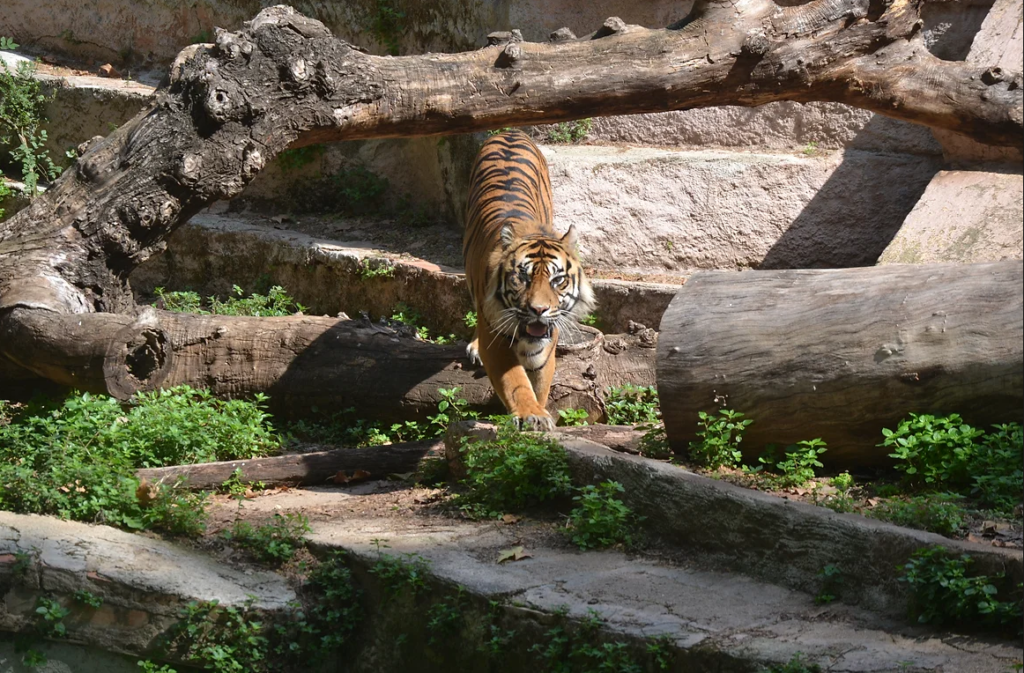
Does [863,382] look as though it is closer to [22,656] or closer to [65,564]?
[65,564]

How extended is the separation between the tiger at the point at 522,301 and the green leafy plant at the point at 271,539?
4.13 feet

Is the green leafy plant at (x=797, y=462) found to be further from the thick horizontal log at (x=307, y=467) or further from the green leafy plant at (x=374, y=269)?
the green leafy plant at (x=374, y=269)

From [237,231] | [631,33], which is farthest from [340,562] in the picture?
[237,231]

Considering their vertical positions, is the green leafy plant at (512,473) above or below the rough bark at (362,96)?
below

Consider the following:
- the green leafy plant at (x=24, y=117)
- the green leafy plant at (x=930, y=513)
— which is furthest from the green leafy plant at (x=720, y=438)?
the green leafy plant at (x=24, y=117)

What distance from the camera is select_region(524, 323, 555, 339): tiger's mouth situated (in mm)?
5672

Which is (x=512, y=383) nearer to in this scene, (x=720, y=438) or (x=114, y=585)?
(x=720, y=438)

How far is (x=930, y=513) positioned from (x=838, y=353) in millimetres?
913

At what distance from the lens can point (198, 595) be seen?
14.0 feet

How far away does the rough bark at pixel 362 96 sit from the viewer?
5715 millimetres

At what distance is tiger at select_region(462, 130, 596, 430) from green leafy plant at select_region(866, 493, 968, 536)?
1.90m

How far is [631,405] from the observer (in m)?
6.23

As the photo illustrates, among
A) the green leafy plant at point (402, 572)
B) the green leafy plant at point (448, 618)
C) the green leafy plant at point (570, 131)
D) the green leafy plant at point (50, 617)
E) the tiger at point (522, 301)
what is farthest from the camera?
the green leafy plant at point (570, 131)

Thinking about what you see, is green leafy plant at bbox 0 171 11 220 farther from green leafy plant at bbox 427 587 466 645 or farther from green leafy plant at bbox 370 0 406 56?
green leafy plant at bbox 427 587 466 645
